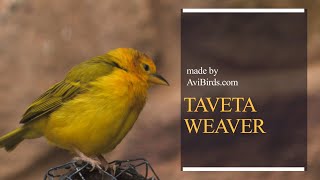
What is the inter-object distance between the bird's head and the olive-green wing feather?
0.07 ft

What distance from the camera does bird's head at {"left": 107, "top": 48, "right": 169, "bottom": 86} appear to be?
5.96 feet

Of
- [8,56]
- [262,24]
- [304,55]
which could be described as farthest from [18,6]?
[304,55]

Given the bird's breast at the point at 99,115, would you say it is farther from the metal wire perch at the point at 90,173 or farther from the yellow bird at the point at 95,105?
the metal wire perch at the point at 90,173

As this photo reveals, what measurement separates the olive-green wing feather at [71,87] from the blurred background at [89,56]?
0.41 metres

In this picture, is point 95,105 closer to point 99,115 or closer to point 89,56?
point 99,115

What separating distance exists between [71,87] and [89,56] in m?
0.44

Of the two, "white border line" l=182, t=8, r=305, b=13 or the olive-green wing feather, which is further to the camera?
"white border line" l=182, t=8, r=305, b=13

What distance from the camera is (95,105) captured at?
176 cm

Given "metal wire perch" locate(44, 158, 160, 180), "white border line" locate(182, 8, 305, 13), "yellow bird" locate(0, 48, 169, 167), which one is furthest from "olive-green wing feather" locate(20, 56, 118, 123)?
"white border line" locate(182, 8, 305, 13)

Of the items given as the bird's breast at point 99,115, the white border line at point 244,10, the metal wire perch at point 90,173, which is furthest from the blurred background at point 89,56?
the metal wire perch at point 90,173

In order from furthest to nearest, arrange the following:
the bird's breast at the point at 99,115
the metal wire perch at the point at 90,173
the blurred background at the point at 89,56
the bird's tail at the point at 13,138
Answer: the blurred background at the point at 89,56 < the bird's tail at the point at 13,138 < the bird's breast at the point at 99,115 < the metal wire perch at the point at 90,173

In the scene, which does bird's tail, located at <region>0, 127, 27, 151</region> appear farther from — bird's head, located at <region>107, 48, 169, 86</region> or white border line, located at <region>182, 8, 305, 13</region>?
white border line, located at <region>182, 8, 305, 13</region>

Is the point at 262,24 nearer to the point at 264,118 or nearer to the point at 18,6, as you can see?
the point at 264,118

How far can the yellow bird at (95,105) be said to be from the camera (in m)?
1.76
